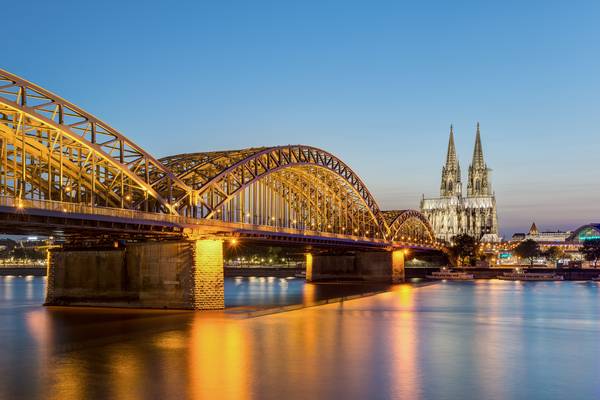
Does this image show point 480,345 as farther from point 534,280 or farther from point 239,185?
point 534,280

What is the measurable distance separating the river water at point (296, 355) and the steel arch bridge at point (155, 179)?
9.78 meters

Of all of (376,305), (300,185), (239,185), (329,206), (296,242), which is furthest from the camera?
(329,206)

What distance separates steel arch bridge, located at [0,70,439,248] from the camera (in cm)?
5197

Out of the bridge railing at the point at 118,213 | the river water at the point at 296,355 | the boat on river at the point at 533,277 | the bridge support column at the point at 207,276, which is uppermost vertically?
the bridge railing at the point at 118,213

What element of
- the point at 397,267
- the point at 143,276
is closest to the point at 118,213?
the point at 143,276

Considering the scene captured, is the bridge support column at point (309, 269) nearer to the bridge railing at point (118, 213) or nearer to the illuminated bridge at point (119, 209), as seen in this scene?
the illuminated bridge at point (119, 209)

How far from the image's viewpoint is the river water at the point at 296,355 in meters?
27.5

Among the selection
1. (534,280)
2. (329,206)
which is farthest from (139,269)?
(534,280)

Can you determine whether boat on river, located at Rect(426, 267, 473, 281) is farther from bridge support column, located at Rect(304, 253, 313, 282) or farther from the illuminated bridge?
the illuminated bridge

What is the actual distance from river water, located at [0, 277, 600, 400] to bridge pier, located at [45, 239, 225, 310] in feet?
8.59

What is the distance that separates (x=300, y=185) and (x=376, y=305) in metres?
39.4

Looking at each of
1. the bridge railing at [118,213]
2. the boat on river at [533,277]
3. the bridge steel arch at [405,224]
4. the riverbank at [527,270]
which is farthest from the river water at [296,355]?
the riverbank at [527,270]

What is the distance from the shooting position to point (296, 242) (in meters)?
90.6

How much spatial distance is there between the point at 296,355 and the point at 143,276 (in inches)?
1217
